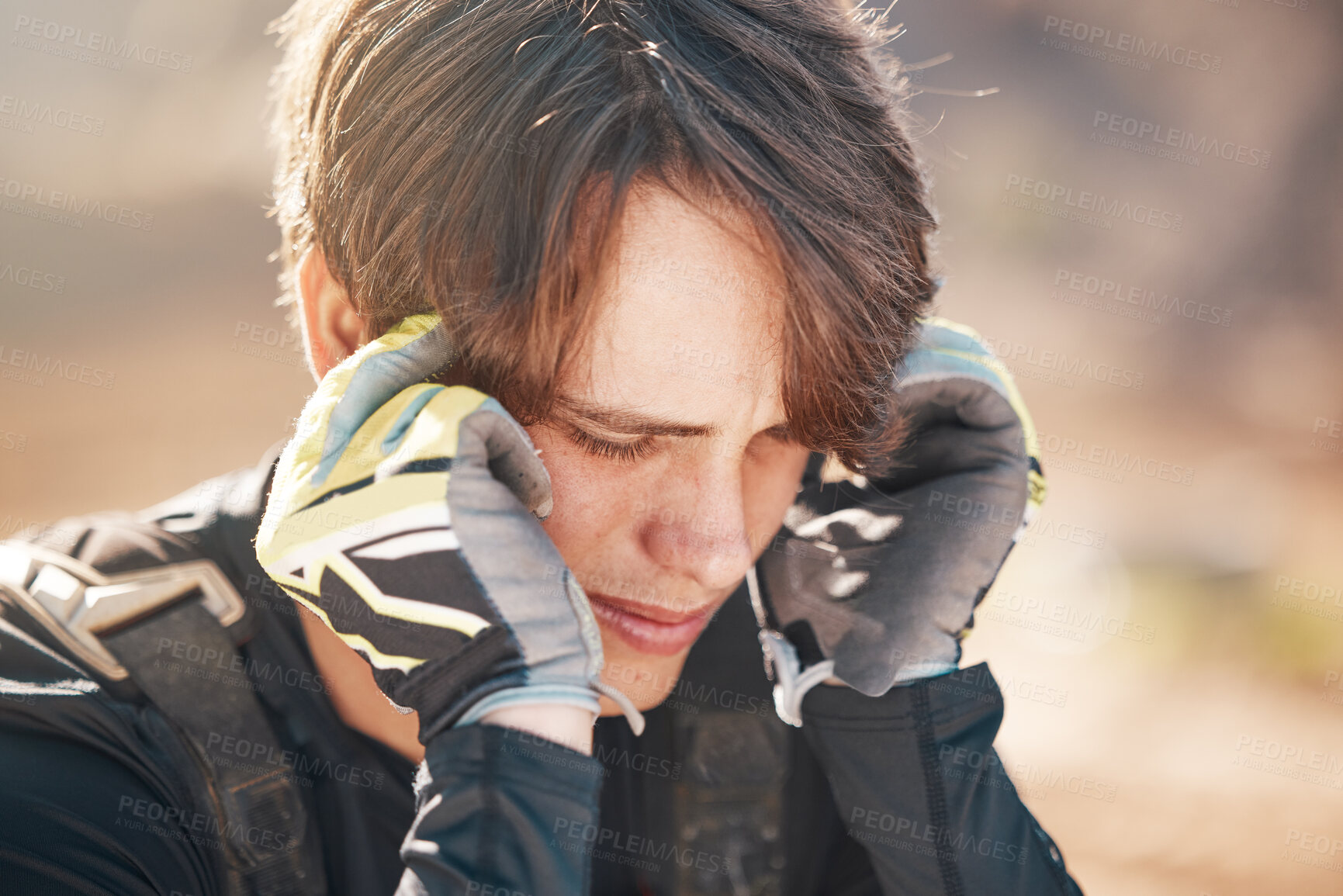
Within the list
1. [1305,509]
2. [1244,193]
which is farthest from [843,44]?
[1244,193]

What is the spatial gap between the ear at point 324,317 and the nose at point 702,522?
53 centimetres

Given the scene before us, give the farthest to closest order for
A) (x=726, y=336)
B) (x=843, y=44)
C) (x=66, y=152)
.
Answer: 1. (x=66, y=152)
2. (x=843, y=44)
3. (x=726, y=336)

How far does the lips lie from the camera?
1.39 meters

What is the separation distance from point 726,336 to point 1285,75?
6.07 meters

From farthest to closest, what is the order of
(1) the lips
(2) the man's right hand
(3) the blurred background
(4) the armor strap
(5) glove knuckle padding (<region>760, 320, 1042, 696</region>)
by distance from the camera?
(3) the blurred background, (5) glove knuckle padding (<region>760, 320, 1042, 696</region>), (1) the lips, (4) the armor strap, (2) the man's right hand

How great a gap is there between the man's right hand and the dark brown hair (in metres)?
0.15

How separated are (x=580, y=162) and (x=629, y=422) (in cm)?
33

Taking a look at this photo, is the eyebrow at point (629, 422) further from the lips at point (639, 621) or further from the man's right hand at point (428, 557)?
the lips at point (639, 621)

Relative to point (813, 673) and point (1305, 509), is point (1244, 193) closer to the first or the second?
point (1305, 509)

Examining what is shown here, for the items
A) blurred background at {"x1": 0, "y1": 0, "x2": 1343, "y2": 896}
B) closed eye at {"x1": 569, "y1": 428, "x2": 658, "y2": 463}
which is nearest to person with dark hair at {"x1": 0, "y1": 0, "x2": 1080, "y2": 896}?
closed eye at {"x1": 569, "y1": 428, "x2": 658, "y2": 463}

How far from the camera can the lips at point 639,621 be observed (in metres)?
1.39

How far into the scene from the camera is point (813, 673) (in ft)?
5.14

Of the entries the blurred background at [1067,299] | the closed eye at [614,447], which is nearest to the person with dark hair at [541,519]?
the closed eye at [614,447]

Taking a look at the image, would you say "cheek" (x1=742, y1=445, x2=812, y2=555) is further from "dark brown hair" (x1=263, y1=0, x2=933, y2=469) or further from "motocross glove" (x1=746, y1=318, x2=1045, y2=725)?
"motocross glove" (x1=746, y1=318, x2=1045, y2=725)
